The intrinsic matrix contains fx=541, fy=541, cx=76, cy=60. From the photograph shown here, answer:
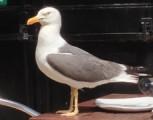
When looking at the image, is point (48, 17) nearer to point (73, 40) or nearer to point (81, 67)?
point (81, 67)

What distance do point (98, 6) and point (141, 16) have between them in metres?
0.31

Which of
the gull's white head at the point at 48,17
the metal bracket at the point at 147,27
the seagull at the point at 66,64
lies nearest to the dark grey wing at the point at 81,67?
the seagull at the point at 66,64

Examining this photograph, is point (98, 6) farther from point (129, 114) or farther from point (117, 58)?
point (129, 114)

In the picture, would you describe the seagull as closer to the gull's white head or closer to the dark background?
the gull's white head

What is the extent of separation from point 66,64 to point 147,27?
53.4 inches

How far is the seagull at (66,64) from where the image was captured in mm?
2430

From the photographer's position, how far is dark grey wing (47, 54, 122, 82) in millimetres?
2426

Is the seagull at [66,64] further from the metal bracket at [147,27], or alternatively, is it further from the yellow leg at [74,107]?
the metal bracket at [147,27]

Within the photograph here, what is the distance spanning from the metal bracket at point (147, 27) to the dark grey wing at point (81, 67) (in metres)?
1.19

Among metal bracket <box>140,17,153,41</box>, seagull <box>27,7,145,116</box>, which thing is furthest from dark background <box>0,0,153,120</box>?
seagull <box>27,7,145,116</box>

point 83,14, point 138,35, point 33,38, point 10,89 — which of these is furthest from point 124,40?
point 10,89

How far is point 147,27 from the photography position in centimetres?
367

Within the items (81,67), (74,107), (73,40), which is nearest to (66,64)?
(81,67)

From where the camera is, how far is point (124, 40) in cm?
372
